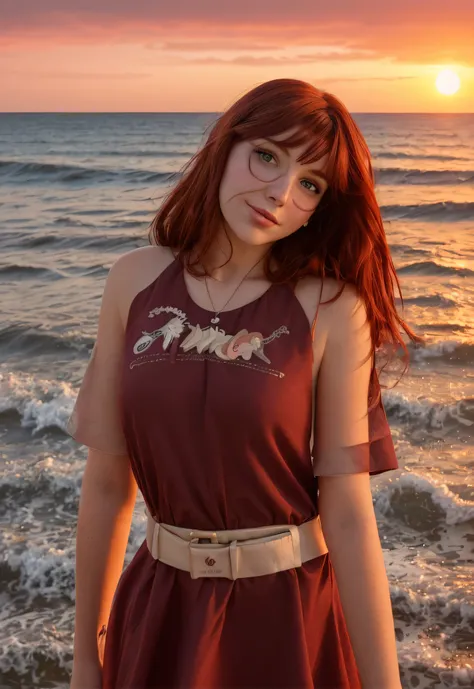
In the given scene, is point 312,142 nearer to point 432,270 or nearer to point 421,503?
point 421,503

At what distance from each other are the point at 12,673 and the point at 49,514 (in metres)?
1.53

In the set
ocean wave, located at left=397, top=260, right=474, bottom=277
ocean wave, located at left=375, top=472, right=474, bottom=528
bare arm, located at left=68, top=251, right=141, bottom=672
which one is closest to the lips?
bare arm, located at left=68, top=251, right=141, bottom=672

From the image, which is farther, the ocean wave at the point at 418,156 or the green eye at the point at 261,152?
the ocean wave at the point at 418,156

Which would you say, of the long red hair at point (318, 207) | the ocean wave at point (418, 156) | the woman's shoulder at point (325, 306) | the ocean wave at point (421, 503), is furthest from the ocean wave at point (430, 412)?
the ocean wave at point (418, 156)

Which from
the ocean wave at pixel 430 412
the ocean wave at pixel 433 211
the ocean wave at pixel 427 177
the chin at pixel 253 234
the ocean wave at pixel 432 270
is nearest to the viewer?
the chin at pixel 253 234

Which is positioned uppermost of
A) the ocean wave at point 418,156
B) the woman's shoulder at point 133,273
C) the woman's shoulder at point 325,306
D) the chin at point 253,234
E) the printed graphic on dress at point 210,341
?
the ocean wave at point 418,156

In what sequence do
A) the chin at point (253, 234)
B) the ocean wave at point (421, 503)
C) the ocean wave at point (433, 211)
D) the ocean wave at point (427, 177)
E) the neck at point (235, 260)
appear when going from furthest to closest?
1. the ocean wave at point (427, 177)
2. the ocean wave at point (433, 211)
3. the ocean wave at point (421, 503)
4. the neck at point (235, 260)
5. the chin at point (253, 234)

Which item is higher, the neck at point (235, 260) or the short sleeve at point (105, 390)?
the neck at point (235, 260)

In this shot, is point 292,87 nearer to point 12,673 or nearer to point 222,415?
point 222,415

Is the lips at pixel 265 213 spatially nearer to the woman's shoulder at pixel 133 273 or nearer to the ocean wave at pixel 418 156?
the woman's shoulder at pixel 133 273

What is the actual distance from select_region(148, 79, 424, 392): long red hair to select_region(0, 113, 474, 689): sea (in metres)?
0.29

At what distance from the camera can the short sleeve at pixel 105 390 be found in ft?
6.26

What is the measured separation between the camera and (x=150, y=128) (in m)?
53.9

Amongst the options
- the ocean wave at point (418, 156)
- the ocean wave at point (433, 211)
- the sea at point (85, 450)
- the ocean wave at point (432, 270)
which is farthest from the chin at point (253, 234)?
the ocean wave at point (418, 156)
